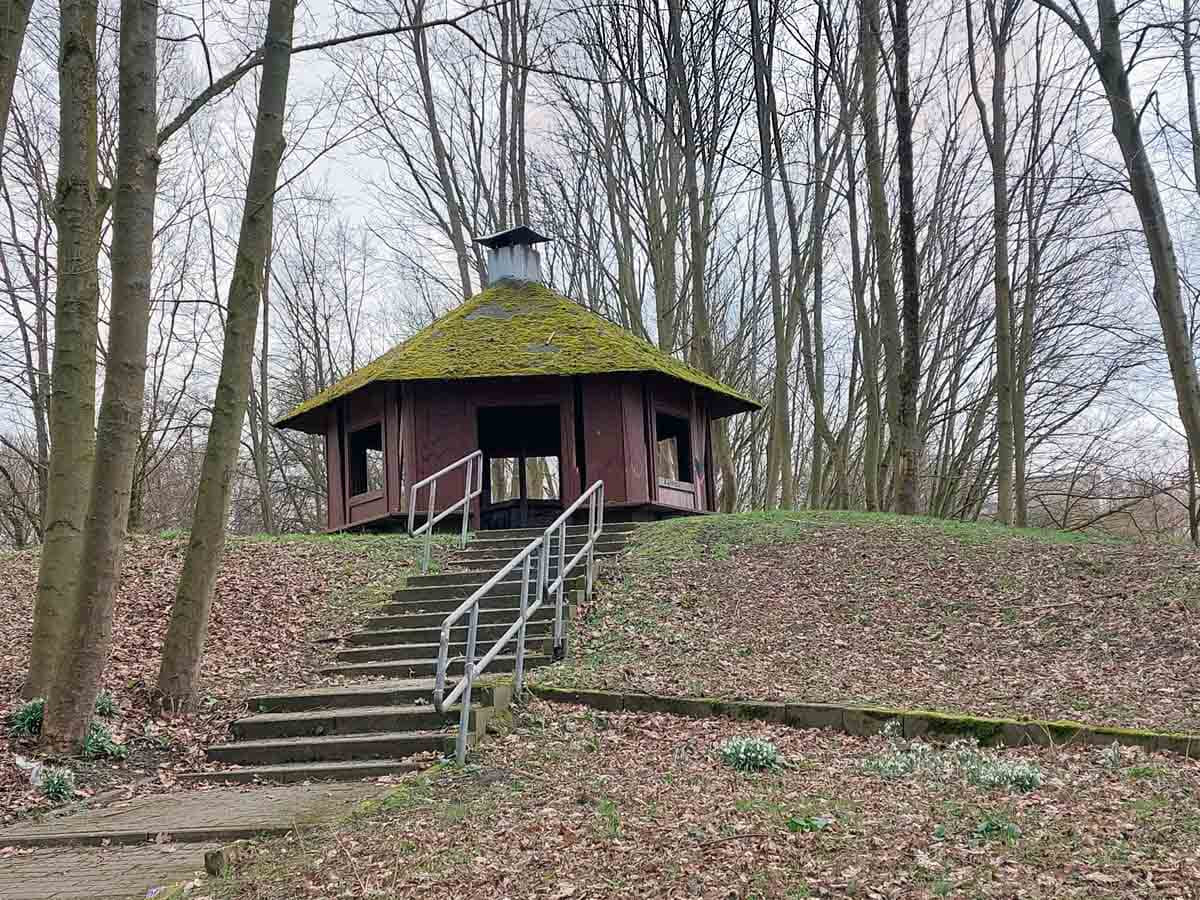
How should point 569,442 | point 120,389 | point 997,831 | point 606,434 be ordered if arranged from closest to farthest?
1. point 997,831
2. point 120,389
3. point 606,434
4. point 569,442

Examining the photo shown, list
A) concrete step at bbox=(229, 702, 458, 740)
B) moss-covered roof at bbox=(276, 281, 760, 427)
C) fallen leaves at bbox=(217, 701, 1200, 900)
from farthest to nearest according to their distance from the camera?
1. moss-covered roof at bbox=(276, 281, 760, 427)
2. concrete step at bbox=(229, 702, 458, 740)
3. fallen leaves at bbox=(217, 701, 1200, 900)

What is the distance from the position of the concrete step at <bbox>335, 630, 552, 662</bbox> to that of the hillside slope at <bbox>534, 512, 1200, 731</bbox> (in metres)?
0.40

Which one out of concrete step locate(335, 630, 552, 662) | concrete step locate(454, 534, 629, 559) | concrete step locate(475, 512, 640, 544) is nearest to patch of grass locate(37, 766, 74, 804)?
concrete step locate(335, 630, 552, 662)

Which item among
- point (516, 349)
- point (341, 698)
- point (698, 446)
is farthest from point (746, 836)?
point (698, 446)

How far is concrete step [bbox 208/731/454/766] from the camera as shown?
24.2ft

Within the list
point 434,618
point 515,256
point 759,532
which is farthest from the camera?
point 515,256

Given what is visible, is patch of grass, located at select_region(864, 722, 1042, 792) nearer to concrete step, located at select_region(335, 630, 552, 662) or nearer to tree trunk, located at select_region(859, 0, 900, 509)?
concrete step, located at select_region(335, 630, 552, 662)

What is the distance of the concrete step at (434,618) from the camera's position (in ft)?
34.6

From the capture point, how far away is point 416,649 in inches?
398

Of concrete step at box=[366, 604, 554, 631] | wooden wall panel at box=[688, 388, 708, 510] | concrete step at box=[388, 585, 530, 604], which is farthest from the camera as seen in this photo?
wooden wall panel at box=[688, 388, 708, 510]

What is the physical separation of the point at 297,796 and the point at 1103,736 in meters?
5.26

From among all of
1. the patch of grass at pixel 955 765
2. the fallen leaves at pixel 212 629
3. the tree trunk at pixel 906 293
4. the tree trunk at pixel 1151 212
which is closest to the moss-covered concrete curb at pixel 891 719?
the patch of grass at pixel 955 765

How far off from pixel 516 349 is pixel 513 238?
3.65 meters

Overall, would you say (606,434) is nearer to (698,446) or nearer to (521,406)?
(521,406)
